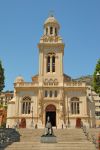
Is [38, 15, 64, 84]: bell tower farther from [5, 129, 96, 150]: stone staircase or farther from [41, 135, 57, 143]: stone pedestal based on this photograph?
[41, 135, 57, 143]: stone pedestal

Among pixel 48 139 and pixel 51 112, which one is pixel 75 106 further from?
pixel 48 139

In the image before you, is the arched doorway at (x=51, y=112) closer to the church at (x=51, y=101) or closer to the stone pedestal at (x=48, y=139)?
the church at (x=51, y=101)

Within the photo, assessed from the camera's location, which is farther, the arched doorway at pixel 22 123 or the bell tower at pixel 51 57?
the bell tower at pixel 51 57

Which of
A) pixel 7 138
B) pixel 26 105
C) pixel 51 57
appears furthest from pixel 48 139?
pixel 51 57

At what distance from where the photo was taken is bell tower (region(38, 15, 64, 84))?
6829 centimetres

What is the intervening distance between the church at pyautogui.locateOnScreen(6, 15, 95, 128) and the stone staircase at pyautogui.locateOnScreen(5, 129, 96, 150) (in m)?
13.3

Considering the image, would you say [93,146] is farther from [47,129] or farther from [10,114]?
[10,114]

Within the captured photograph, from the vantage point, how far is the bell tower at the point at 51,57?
6829cm

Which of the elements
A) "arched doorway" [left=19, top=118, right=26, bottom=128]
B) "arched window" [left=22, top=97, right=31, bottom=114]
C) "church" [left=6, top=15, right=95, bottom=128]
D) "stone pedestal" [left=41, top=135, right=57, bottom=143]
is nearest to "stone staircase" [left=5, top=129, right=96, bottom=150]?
"stone pedestal" [left=41, top=135, right=57, bottom=143]

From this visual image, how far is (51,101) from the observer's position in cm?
6488

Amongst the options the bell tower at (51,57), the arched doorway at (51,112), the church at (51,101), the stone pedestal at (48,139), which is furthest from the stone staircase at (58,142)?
the bell tower at (51,57)

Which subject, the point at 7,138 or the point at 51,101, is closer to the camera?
the point at 7,138

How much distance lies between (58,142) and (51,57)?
32.1 meters

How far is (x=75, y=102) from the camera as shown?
65.5 m
